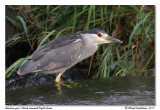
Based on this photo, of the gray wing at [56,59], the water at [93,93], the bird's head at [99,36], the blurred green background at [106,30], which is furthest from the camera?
the blurred green background at [106,30]

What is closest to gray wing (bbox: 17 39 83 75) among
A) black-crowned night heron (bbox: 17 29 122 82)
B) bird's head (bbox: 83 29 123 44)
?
black-crowned night heron (bbox: 17 29 122 82)

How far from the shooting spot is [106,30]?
14.3ft

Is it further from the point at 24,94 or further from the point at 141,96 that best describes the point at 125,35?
the point at 24,94

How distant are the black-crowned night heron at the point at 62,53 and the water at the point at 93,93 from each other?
0.89ft

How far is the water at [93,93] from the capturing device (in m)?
2.67

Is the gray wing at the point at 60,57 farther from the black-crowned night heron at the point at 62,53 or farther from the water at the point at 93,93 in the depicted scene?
the water at the point at 93,93

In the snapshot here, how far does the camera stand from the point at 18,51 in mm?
4875

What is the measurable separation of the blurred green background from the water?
22.5 inches

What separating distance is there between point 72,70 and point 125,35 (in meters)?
1.06

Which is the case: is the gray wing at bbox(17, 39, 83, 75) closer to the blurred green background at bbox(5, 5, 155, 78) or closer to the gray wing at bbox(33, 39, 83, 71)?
the gray wing at bbox(33, 39, 83, 71)

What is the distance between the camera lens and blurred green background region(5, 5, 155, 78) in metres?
4.03

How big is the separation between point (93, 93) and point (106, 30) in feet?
5.47

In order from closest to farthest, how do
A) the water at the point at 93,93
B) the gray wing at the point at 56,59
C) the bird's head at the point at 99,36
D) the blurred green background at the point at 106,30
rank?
the water at the point at 93,93 → the gray wing at the point at 56,59 → the bird's head at the point at 99,36 → the blurred green background at the point at 106,30

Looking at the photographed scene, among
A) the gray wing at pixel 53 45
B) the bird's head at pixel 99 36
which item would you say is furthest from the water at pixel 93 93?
the bird's head at pixel 99 36
